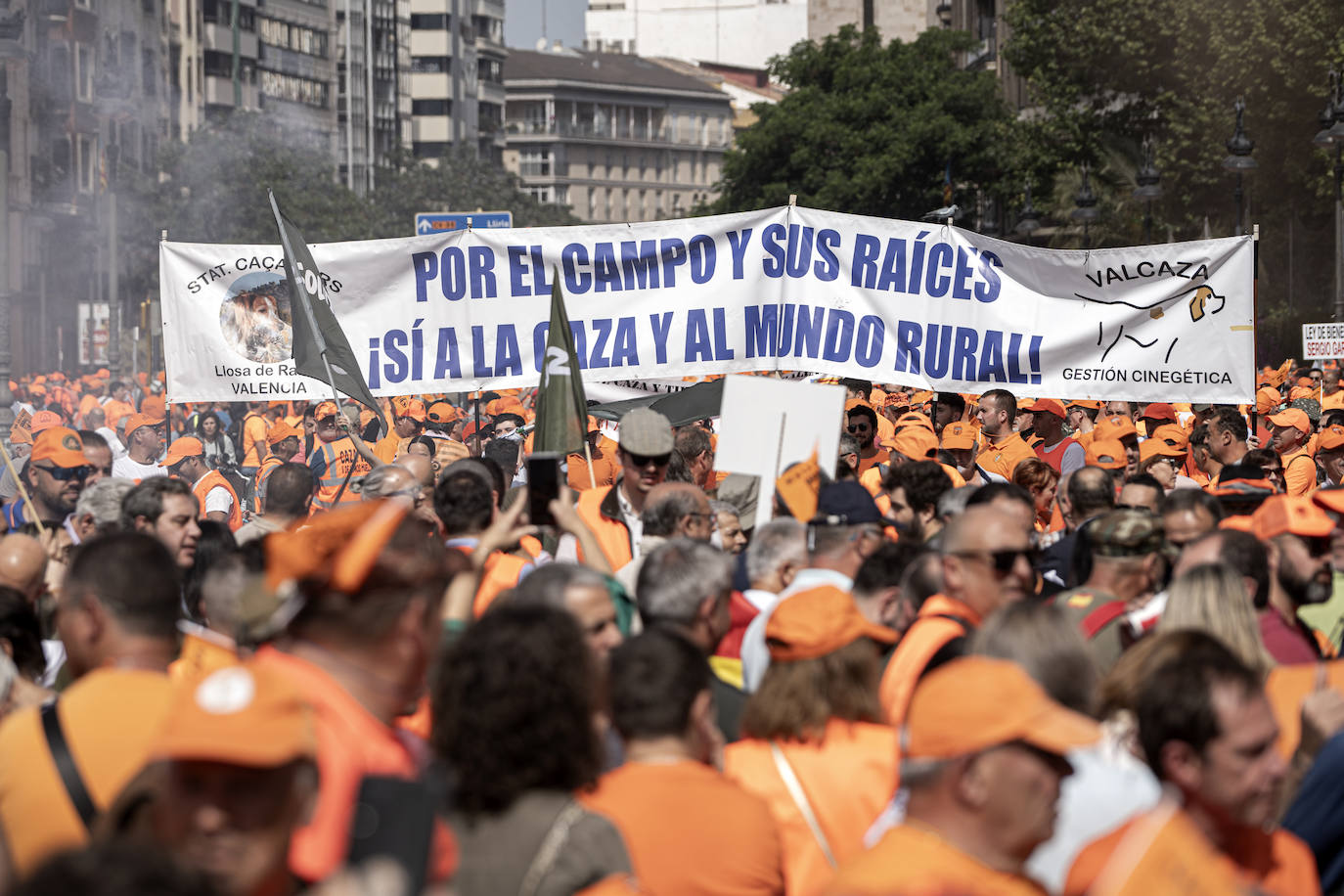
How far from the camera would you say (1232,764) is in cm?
336

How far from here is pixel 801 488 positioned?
6109mm

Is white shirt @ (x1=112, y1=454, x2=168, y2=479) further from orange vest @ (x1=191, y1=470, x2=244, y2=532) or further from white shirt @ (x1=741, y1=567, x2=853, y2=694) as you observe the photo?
white shirt @ (x1=741, y1=567, x2=853, y2=694)

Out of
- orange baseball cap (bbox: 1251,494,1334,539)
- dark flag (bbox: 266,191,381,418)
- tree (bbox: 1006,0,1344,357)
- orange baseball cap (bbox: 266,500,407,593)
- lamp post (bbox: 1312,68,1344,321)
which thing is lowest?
orange baseball cap (bbox: 1251,494,1334,539)

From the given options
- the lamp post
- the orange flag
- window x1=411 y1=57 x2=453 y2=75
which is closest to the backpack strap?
the orange flag

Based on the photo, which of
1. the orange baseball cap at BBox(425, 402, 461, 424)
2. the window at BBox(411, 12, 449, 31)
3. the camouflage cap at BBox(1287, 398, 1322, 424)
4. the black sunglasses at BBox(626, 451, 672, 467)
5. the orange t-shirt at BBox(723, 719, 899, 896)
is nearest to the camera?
the orange t-shirt at BBox(723, 719, 899, 896)

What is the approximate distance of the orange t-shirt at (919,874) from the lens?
2.80 meters

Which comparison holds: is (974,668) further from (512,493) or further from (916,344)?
(916,344)

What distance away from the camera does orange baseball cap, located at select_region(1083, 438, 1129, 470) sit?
29.7 ft

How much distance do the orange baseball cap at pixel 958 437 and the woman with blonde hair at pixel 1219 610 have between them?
4.91 m

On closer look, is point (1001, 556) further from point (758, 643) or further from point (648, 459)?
point (648, 459)

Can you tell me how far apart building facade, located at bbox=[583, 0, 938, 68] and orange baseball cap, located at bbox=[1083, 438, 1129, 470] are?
13250 cm

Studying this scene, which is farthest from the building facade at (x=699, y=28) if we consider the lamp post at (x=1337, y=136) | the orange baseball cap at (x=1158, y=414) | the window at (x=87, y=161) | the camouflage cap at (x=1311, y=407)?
the orange baseball cap at (x=1158, y=414)

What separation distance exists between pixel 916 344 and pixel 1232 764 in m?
6.70

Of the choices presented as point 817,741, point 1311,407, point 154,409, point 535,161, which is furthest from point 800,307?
point 535,161
